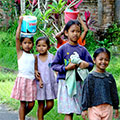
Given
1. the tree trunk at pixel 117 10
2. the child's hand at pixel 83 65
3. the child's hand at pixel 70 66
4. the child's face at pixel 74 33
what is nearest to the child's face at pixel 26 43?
the child's face at pixel 74 33

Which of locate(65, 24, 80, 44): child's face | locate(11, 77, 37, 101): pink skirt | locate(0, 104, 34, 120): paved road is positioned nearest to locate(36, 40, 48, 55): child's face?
locate(11, 77, 37, 101): pink skirt

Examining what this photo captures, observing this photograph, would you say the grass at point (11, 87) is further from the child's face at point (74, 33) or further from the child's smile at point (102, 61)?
the child's smile at point (102, 61)

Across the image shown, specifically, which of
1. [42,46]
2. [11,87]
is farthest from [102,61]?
[11,87]

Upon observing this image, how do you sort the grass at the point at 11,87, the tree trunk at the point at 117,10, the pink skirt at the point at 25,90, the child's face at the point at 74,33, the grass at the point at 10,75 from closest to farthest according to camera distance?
1. the child's face at the point at 74,33
2. the pink skirt at the point at 25,90
3. the grass at the point at 11,87
4. the grass at the point at 10,75
5. the tree trunk at the point at 117,10

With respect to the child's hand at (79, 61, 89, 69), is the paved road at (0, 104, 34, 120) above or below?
below

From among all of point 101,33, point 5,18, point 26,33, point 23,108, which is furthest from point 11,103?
point 5,18

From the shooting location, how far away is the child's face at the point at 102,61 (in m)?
4.29

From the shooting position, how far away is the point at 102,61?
4289 mm

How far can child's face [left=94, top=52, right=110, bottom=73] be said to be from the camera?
429cm

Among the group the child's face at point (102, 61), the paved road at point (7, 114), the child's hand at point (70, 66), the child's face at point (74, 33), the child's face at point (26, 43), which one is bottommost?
the paved road at point (7, 114)

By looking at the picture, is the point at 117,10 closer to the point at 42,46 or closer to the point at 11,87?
the point at 11,87

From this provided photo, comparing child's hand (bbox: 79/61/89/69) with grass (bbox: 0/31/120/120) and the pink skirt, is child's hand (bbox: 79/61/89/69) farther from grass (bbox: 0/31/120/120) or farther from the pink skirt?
grass (bbox: 0/31/120/120)

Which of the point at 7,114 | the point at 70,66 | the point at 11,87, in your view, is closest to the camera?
the point at 70,66

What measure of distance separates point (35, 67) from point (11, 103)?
192 centimetres
